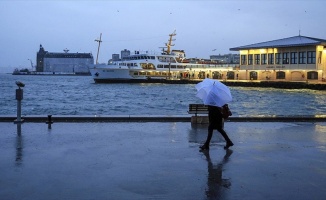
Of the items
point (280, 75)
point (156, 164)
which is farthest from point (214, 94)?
point (280, 75)

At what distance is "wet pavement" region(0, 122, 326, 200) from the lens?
555 centimetres

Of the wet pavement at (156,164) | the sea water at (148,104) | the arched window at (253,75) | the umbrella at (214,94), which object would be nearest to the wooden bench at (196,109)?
the wet pavement at (156,164)

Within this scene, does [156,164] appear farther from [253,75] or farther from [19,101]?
[253,75]

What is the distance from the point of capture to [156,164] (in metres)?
7.18

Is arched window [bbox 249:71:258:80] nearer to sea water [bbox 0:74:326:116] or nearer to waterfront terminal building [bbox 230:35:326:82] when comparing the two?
waterfront terminal building [bbox 230:35:326:82]

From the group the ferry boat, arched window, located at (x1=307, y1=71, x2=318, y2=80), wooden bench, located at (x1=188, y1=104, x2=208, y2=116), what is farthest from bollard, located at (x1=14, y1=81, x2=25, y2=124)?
the ferry boat

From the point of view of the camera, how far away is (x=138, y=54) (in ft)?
325

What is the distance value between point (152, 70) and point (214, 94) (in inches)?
3492

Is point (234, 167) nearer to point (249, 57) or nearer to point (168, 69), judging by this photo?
point (249, 57)

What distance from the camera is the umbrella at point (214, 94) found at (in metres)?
8.73

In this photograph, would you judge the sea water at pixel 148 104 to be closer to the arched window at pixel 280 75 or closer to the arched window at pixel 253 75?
the arched window at pixel 280 75

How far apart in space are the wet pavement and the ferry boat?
7795 cm

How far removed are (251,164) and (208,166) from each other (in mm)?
828

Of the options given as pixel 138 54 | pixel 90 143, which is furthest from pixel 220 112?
pixel 138 54
